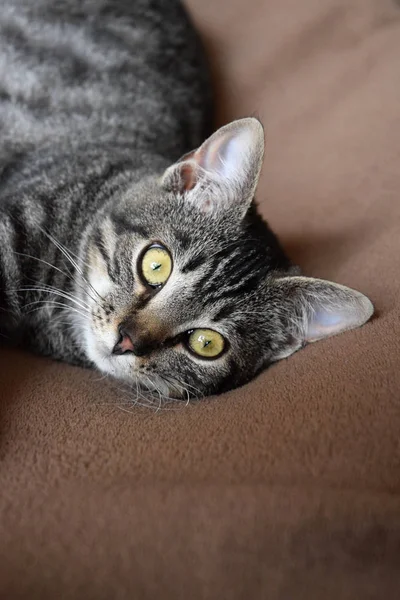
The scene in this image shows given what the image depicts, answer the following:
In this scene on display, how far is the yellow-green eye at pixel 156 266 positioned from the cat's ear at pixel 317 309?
23 centimetres

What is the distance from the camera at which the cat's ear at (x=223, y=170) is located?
1.16 meters

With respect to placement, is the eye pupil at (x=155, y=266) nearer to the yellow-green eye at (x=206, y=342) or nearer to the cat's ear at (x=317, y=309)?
the yellow-green eye at (x=206, y=342)

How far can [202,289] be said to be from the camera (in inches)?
45.2

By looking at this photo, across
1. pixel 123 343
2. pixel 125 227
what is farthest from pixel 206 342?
pixel 125 227

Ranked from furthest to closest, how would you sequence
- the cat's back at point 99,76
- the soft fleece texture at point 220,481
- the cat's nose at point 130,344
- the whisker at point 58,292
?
the cat's back at point 99,76 → the whisker at point 58,292 → the cat's nose at point 130,344 → the soft fleece texture at point 220,481

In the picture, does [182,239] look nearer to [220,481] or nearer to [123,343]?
[123,343]

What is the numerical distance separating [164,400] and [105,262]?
311mm

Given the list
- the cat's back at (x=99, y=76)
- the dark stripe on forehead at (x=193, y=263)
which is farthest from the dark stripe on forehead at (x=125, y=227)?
the cat's back at (x=99, y=76)

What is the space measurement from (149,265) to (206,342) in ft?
0.62

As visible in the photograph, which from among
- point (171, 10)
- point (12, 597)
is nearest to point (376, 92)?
point (171, 10)

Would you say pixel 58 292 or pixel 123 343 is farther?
pixel 58 292

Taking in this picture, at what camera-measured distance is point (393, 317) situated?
42.8 inches

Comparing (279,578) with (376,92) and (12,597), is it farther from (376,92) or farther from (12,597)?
(376,92)

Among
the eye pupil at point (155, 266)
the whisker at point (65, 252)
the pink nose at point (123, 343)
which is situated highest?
the eye pupil at point (155, 266)
